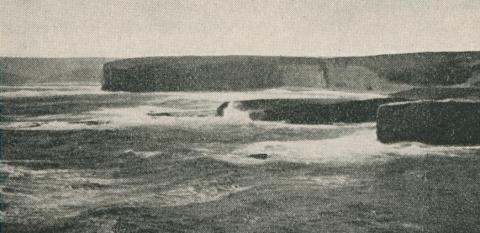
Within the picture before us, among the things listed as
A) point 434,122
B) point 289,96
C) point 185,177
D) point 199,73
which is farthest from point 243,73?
point 185,177

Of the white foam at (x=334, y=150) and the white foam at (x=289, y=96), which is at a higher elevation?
the white foam at (x=334, y=150)

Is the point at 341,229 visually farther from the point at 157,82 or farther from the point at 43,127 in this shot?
the point at 157,82

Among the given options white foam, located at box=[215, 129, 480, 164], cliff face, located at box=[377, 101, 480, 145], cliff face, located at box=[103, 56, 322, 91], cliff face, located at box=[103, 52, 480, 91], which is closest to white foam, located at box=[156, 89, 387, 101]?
cliff face, located at box=[103, 52, 480, 91]

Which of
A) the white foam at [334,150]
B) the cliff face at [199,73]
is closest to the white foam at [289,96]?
the white foam at [334,150]

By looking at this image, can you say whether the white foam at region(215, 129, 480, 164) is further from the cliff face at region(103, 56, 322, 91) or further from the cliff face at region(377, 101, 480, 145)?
the cliff face at region(103, 56, 322, 91)

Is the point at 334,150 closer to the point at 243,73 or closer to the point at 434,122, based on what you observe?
the point at 434,122

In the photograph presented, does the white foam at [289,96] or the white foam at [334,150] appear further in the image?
the white foam at [289,96]

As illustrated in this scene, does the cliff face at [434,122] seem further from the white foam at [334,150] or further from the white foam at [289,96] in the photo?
the white foam at [289,96]
